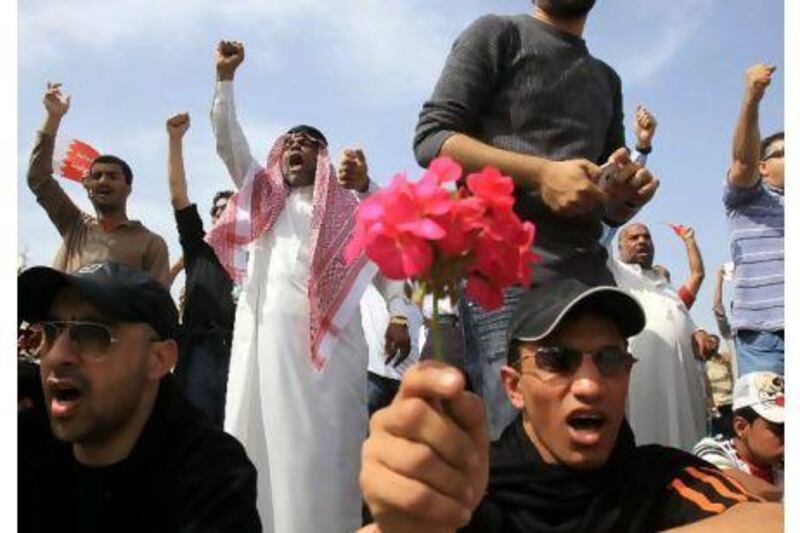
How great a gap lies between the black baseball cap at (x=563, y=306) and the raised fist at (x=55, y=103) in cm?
458

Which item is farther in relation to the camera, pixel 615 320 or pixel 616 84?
pixel 616 84

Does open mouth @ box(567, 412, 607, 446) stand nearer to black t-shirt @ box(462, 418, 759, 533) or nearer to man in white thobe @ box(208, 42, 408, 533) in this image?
black t-shirt @ box(462, 418, 759, 533)

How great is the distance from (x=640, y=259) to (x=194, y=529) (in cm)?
522

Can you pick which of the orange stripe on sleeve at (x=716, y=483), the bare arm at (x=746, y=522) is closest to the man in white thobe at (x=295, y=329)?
the orange stripe on sleeve at (x=716, y=483)

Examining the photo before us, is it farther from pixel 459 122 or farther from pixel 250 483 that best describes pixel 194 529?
pixel 459 122

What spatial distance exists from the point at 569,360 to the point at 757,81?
238 cm

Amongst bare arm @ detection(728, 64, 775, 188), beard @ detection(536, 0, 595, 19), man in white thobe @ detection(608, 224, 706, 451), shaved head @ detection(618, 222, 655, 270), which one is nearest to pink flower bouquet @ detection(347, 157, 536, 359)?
beard @ detection(536, 0, 595, 19)

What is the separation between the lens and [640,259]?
23.1 feet

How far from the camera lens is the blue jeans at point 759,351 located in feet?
15.8

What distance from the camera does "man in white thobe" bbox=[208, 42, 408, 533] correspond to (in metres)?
4.84

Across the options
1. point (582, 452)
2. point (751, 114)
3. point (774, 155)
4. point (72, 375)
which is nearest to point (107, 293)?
point (72, 375)

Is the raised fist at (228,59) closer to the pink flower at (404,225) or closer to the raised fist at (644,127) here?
the raised fist at (644,127)

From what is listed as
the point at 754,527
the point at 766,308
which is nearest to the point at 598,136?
the point at 754,527

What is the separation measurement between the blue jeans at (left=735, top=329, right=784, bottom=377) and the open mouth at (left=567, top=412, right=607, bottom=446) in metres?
2.67
